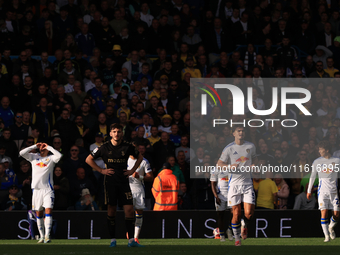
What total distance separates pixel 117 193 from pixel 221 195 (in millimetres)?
3209

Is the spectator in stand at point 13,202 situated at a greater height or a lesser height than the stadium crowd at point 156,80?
lesser

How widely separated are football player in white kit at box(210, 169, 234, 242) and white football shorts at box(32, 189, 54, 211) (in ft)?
11.1

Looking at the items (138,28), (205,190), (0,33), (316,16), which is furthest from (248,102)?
(0,33)

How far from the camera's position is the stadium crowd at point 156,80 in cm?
1388

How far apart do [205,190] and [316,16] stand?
8.84 meters

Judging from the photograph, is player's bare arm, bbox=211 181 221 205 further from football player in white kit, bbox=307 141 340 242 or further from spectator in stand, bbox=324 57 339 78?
spectator in stand, bbox=324 57 339 78

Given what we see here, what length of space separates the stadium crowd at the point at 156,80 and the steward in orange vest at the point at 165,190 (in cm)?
67

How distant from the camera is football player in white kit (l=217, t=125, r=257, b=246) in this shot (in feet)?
33.1

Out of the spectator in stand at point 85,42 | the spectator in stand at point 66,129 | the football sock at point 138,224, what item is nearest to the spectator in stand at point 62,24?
the spectator in stand at point 85,42

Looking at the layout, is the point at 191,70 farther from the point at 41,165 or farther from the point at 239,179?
the point at 239,179

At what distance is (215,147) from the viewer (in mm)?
14477

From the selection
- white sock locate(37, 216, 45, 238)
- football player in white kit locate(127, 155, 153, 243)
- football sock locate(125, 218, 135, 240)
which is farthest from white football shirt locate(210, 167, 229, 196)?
white sock locate(37, 216, 45, 238)

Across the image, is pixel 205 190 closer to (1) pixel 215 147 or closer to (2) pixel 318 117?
(1) pixel 215 147

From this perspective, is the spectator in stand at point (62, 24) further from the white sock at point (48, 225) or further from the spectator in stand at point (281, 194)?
the spectator in stand at point (281, 194)
